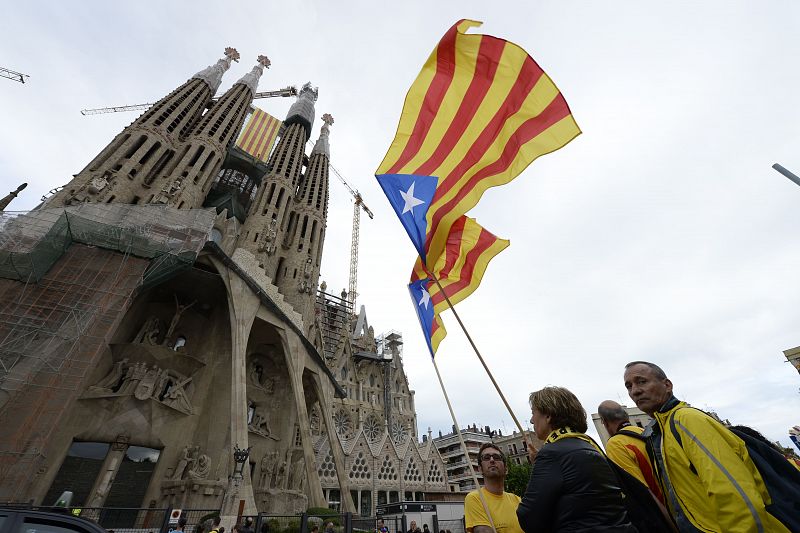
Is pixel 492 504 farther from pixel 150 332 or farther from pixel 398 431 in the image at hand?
pixel 398 431

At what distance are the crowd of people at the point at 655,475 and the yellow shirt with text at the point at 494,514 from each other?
1.1 inches

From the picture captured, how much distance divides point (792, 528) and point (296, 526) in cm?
1537

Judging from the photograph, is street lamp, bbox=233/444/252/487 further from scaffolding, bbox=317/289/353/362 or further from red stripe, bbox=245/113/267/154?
red stripe, bbox=245/113/267/154

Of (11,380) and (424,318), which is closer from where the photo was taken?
(424,318)

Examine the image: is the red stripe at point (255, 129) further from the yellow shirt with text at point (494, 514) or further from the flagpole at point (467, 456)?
the yellow shirt with text at point (494, 514)

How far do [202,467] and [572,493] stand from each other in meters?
19.4

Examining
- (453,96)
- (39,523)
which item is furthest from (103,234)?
(453,96)

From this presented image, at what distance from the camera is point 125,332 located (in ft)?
58.8

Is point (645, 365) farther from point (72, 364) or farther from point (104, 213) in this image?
point (104, 213)

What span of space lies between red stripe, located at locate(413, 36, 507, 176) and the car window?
18.0ft

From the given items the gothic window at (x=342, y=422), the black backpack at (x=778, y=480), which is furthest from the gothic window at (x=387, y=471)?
the black backpack at (x=778, y=480)

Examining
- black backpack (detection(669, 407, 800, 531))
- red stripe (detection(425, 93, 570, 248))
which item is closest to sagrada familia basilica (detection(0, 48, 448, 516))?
red stripe (detection(425, 93, 570, 248))

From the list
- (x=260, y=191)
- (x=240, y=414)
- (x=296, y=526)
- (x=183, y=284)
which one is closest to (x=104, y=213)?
(x=183, y=284)

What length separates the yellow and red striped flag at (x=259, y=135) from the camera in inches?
1442
